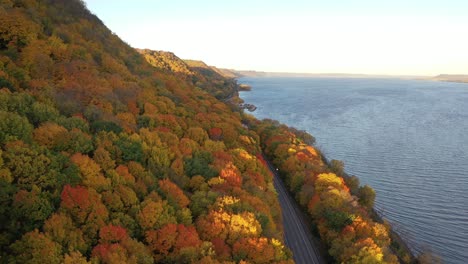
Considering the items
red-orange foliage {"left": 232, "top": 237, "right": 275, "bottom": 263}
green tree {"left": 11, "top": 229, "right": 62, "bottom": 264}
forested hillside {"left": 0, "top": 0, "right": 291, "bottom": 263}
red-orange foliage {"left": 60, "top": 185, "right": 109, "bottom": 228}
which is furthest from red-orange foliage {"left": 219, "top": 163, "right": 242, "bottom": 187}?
green tree {"left": 11, "top": 229, "right": 62, "bottom": 264}

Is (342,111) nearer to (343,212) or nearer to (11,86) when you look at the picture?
(343,212)

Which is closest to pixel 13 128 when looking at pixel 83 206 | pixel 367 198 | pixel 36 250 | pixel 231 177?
pixel 83 206

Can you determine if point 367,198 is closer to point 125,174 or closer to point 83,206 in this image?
point 125,174

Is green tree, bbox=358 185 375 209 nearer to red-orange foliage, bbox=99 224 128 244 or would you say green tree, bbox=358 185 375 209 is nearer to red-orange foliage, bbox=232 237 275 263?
red-orange foliage, bbox=232 237 275 263

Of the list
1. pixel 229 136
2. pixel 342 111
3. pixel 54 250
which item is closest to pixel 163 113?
pixel 229 136

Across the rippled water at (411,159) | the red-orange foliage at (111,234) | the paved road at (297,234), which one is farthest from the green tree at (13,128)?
the rippled water at (411,159)
